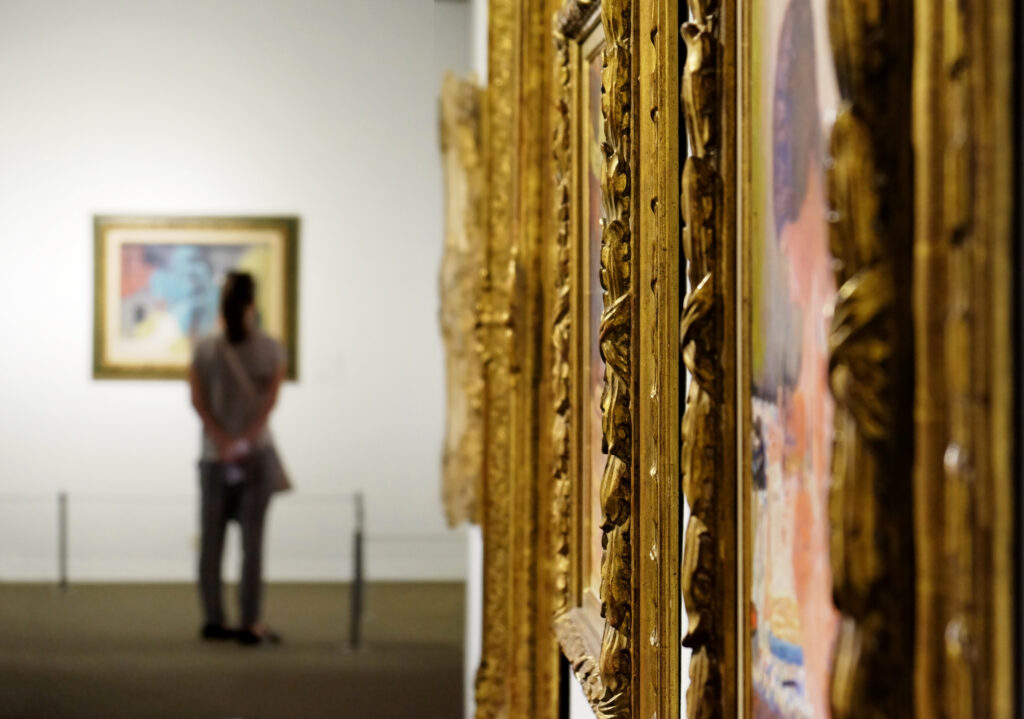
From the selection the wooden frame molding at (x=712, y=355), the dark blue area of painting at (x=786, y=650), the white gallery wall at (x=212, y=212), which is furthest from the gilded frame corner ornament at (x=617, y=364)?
the white gallery wall at (x=212, y=212)

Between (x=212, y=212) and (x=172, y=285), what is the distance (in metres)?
0.29

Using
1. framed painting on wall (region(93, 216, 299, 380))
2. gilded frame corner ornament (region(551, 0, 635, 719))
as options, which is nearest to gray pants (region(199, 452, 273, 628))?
framed painting on wall (region(93, 216, 299, 380))

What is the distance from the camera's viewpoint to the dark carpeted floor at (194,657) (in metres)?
4.54

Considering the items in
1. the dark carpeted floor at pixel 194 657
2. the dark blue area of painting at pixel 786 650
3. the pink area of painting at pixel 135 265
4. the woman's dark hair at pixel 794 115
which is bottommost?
the dark carpeted floor at pixel 194 657

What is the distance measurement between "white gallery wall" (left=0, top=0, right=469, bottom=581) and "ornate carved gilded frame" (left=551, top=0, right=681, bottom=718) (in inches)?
118

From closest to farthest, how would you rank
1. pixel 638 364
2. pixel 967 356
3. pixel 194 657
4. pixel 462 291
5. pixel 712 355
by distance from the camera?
pixel 967 356 → pixel 712 355 → pixel 638 364 → pixel 462 291 → pixel 194 657

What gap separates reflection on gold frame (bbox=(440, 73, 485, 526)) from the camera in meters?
3.57

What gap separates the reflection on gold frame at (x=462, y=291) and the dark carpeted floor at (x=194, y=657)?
2.73 feet

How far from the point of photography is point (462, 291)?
12.7ft

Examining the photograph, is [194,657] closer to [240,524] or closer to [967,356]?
[240,524]

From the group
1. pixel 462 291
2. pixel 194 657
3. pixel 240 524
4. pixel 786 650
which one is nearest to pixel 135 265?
pixel 240 524

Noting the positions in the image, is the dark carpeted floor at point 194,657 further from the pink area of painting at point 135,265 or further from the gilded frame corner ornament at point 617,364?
the gilded frame corner ornament at point 617,364

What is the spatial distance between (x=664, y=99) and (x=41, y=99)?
13.0 ft

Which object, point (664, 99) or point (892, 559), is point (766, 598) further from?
point (664, 99)
